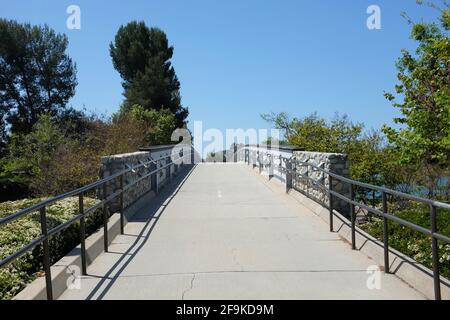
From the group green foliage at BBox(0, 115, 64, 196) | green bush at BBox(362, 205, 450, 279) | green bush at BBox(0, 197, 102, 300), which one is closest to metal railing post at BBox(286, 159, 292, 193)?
A: green bush at BBox(362, 205, 450, 279)

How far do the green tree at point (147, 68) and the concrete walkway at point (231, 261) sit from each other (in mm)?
36695

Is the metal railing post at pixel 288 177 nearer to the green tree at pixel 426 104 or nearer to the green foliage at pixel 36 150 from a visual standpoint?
the green tree at pixel 426 104

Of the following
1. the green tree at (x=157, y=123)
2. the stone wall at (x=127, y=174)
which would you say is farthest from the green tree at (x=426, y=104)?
the green tree at (x=157, y=123)

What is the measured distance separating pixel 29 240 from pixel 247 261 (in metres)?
2.87

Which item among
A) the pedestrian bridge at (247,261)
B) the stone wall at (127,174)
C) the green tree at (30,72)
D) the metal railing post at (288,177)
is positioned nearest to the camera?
the pedestrian bridge at (247,261)

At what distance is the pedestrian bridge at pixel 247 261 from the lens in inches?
217

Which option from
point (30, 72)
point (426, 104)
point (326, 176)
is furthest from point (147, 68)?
point (326, 176)

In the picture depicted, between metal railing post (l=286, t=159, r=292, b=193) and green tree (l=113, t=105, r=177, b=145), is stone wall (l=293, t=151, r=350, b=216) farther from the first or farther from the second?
green tree (l=113, t=105, r=177, b=145)

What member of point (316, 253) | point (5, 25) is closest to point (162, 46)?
point (5, 25)

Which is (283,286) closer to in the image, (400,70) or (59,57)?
(400,70)

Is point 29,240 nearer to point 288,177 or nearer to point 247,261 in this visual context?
point 247,261

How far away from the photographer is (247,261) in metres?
6.82

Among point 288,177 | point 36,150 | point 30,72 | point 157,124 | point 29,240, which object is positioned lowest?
point 29,240
